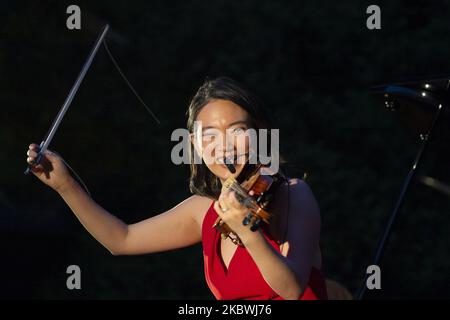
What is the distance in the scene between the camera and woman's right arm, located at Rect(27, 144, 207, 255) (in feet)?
9.69

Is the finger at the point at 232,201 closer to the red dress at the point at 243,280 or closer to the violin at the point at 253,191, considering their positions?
the violin at the point at 253,191

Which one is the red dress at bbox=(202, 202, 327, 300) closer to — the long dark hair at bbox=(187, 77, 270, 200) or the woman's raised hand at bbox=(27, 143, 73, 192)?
the long dark hair at bbox=(187, 77, 270, 200)

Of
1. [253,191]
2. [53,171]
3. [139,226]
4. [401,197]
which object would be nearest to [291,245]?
[253,191]

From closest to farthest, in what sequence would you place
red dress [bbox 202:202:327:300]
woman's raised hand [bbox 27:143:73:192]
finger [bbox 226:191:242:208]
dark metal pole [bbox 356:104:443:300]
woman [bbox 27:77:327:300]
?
finger [bbox 226:191:242:208], woman [bbox 27:77:327:300], red dress [bbox 202:202:327:300], woman's raised hand [bbox 27:143:73:192], dark metal pole [bbox 356:104:443:300]

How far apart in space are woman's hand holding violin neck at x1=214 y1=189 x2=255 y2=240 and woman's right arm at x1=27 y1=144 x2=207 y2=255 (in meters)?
0.69

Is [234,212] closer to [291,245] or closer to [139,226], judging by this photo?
[291,245]

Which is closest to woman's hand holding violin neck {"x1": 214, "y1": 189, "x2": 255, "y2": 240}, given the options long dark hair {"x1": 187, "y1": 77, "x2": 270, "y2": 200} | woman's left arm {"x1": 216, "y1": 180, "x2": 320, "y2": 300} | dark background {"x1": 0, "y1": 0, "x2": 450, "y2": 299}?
woman's left arm {"x1": 216, "y1": 180, "x2": 320, "y2": 300}

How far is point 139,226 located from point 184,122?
3.25 metres

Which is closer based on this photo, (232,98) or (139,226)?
(232,98)

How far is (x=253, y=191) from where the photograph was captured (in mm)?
2426

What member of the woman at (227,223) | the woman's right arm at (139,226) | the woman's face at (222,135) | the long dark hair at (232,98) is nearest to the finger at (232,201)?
the woman at (227,223)
